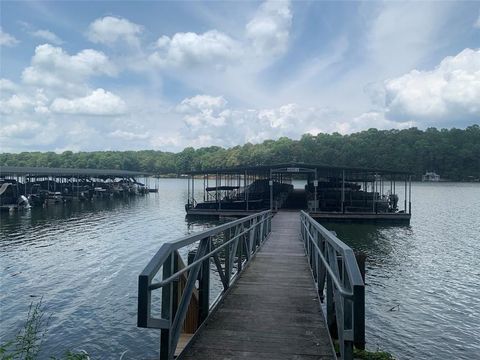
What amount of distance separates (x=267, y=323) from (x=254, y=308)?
0.70 meters

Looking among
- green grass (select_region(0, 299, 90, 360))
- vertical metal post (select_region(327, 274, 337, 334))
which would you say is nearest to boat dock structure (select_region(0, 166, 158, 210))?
green grass (select_region(0, 299, 90, 360))

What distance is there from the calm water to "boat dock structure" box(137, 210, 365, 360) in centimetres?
308

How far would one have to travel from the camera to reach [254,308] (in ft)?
20.5

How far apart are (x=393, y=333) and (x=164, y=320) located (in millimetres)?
7857

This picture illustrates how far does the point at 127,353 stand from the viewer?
29.7ft

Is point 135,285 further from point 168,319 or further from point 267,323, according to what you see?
point 168,319

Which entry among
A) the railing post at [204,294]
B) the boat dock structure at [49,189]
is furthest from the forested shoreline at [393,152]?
the railing post at [204,294]

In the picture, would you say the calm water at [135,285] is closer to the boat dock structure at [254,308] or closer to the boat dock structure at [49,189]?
the boat dock structure at [254,308]

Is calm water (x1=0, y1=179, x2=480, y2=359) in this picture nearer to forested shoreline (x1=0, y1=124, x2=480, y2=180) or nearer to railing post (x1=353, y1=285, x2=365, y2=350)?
railing post (x1=353, y1=285, x2=365, y2=350)

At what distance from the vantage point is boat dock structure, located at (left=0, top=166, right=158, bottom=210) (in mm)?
44062

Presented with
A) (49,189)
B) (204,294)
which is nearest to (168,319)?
(204,294)

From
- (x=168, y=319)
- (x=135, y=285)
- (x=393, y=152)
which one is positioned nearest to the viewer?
(x=168, y=319)

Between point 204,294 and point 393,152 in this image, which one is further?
point 393,152

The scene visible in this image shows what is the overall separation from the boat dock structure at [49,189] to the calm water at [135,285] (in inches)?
589
